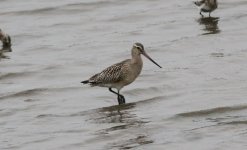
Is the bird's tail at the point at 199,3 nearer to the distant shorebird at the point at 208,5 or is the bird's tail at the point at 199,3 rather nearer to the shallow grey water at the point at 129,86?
the distant shorebird at the point at 208,5

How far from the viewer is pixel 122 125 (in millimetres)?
12953

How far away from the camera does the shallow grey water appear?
12391mm

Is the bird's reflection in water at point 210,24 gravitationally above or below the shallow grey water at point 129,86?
below

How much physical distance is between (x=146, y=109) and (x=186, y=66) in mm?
3020

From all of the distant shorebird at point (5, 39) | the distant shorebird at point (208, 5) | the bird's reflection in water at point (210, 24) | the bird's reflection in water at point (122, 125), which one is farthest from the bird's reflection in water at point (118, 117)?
the distant shorebird at point (208, 5)

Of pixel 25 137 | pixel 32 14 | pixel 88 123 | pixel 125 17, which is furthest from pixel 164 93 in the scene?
pixel 32 14

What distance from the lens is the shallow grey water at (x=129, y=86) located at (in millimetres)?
12391

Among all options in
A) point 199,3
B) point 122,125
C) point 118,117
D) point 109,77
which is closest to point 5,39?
point 199,3

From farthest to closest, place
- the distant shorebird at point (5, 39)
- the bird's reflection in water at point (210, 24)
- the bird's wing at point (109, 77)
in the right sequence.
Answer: the bird's reflection in water at point (210, 24) < the distant shorebird at point (5, 39) < the bird's wing at point (109, 77)

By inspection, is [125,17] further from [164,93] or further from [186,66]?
[164,93]

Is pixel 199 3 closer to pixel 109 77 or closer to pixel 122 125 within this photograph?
pixel 109 77

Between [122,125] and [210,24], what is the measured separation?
8.23 meters

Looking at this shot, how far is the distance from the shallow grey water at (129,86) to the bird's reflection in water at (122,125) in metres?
0.02

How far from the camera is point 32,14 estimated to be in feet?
75.3
